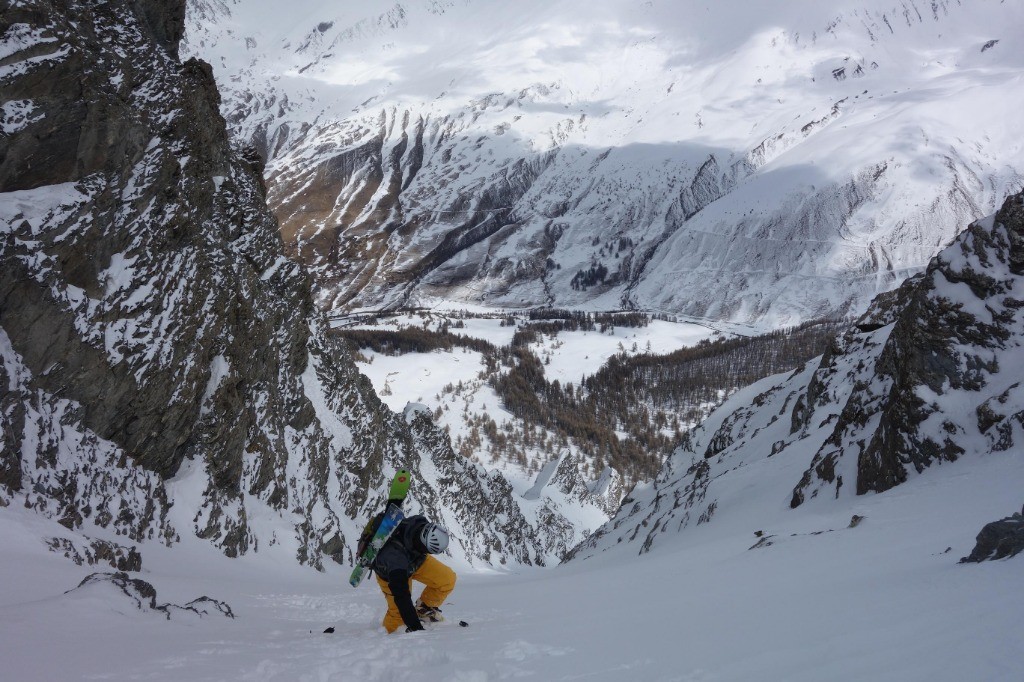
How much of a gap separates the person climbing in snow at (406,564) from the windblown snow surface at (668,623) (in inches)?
11.5

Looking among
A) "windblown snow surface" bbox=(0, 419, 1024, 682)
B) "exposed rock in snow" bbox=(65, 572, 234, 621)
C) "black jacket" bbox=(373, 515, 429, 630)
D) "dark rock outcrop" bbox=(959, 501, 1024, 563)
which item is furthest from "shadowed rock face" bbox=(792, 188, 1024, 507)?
"exposed rock in snow" bbox=(65, 572, 234, 621)

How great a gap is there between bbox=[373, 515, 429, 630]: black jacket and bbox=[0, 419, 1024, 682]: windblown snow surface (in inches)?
16.6

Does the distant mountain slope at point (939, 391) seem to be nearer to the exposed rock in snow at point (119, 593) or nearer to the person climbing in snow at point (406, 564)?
the person climbing in snow at point (406, 564)

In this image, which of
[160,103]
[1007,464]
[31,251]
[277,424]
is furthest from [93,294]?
[1007,464]

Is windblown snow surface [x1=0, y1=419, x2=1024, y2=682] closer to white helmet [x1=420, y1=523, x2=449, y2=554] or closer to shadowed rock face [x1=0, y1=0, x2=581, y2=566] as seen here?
white helmet [x1=420, y1=523, x2=449, y2=554]

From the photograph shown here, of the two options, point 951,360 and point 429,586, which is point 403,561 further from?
point 951,360

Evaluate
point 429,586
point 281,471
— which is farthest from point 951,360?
point 281,471

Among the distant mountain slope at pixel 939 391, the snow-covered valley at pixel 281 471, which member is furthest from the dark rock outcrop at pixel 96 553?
the distant mountain slope at pixel 939 391

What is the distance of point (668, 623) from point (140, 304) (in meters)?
15.5

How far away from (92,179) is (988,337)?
20888 millimetres

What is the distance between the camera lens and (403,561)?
25.3 ft

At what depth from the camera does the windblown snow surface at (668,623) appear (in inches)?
159

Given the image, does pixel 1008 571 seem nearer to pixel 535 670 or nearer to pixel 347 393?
pixel 535 670

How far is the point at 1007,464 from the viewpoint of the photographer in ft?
34.3
